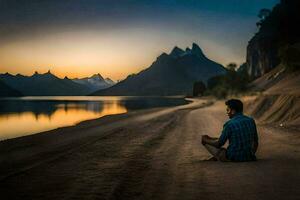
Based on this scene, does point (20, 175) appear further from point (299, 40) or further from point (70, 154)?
point (299, 40)

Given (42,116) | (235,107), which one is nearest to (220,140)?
(235,107)

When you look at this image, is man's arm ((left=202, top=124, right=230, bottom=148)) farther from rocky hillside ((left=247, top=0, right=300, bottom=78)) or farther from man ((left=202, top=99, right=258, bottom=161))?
rocky hillside ((left=247, top=0, right=300, bottom=78))

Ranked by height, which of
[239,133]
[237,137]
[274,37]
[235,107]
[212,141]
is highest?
[274,37]

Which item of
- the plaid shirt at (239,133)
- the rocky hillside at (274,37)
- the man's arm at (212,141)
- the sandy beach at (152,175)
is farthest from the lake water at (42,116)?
the rocky hillside at (274,37)

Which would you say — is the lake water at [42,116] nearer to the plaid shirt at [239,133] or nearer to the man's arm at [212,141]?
the man's arm at [212,141]

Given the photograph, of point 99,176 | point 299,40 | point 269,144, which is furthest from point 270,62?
point 99,176

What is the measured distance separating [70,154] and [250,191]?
8135 mm

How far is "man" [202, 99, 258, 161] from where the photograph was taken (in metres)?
9.28

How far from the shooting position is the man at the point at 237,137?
928cm

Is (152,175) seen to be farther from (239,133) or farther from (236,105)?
(236,105)

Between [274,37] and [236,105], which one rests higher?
[274,37]

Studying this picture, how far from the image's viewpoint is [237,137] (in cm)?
928

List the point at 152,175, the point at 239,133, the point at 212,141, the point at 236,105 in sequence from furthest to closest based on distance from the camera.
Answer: the point at 212,141 → the point at 236,105 → the point at 239,133 → the point at 152,175

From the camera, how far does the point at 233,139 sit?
9.30 m
